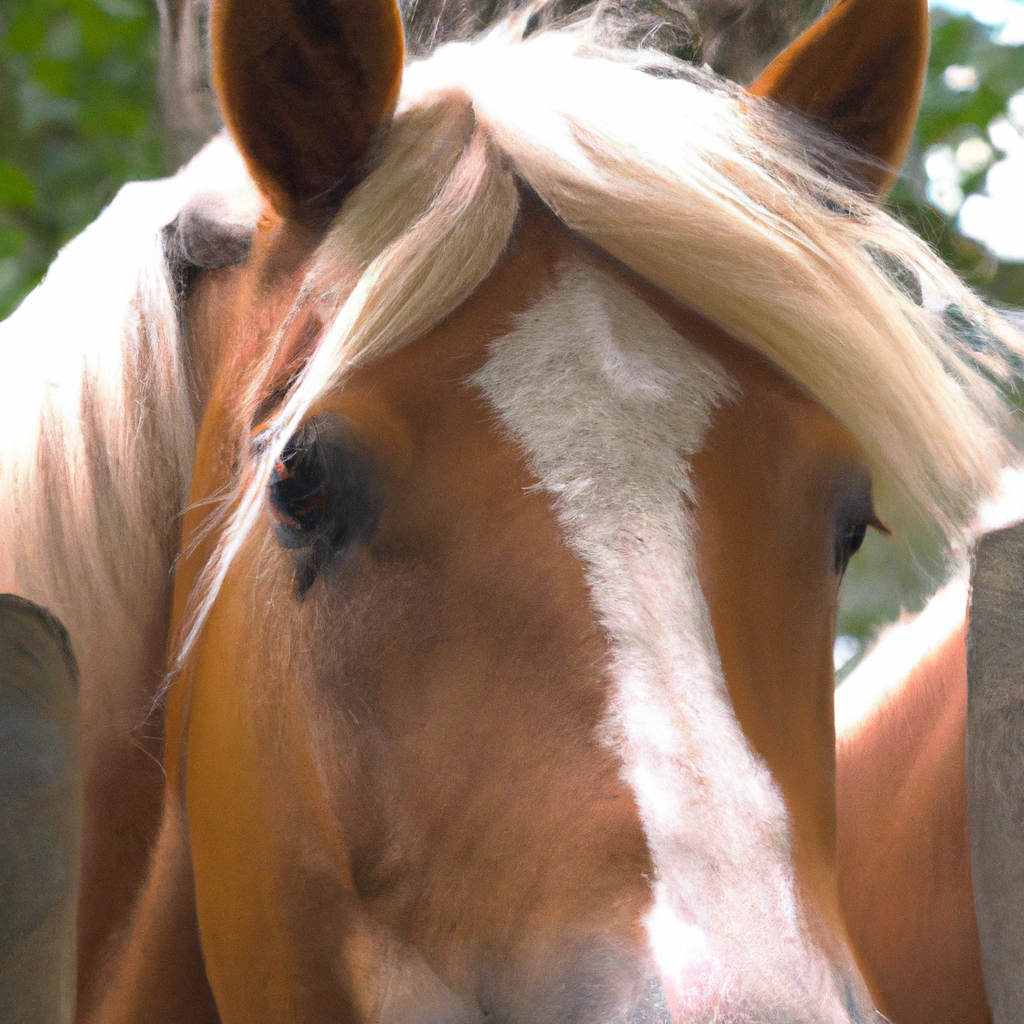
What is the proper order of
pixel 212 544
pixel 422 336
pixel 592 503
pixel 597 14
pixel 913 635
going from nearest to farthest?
pixel 592 503, pixel 422 336, pixel 212 544, pixel 597 14, pixel 913 635

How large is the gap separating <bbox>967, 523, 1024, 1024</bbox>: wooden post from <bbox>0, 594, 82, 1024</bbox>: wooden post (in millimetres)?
840

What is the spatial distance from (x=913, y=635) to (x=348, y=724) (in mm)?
1103

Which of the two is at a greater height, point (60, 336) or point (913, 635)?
point (60, 336)

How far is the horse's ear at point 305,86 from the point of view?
44.4 inches

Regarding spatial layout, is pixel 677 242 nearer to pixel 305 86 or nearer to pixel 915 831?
pixel 305 86

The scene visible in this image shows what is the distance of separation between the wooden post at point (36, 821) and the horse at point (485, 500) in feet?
0.91

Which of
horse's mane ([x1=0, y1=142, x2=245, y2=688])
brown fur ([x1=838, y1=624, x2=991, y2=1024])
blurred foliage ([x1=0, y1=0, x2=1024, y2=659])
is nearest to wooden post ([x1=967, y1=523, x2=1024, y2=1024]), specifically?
brown fur ([x1=838, y1=624, x2=991, y2=1024])

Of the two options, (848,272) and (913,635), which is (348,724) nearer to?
(848,272)

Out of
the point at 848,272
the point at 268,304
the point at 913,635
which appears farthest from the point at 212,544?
the point at 913,635

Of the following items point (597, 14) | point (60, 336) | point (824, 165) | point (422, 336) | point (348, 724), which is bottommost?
point (348, 724)

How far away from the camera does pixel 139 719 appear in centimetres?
130

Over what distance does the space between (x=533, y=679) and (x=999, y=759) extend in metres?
0.48

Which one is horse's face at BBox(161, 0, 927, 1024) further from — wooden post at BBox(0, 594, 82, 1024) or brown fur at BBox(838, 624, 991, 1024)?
brown fur at BBox(838, 624, 991, 1024)

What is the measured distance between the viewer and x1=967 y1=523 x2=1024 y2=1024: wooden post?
1.04 meters
